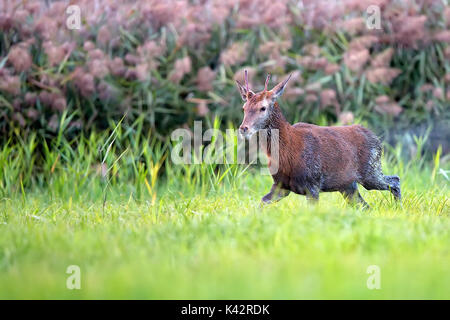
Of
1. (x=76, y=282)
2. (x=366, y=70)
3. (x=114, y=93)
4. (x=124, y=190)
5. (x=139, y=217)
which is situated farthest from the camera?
(x=366, y=70)

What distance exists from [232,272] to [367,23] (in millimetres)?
6594

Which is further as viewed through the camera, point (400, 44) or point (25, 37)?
point (400, 44)

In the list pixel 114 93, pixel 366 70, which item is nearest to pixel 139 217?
pixel 114 93

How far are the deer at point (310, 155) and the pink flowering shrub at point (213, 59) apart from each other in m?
2.34

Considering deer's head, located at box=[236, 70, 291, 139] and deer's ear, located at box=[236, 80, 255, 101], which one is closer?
deer's head, located at box=[236, 70, 291, 139]

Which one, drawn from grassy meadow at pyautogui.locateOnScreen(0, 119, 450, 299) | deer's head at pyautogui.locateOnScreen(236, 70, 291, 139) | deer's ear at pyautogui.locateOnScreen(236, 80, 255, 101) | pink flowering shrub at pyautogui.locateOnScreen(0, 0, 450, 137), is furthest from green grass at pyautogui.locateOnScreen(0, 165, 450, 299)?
pink flowering shrub at pyautogui.locateOnScreen(0, 0, 450, 137)

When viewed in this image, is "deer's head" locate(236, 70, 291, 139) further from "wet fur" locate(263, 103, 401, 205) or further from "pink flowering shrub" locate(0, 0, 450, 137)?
"pink flowering shrub" locate(0, 0, 450, 137)

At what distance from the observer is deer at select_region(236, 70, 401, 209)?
5.33 m

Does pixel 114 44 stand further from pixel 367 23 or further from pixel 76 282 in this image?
pixel 76 282

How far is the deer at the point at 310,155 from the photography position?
5.33 metres

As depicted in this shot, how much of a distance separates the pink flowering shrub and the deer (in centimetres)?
234

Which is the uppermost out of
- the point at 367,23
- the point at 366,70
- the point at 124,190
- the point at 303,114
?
the point at 367,23

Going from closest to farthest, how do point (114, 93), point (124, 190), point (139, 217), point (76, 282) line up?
point (76, 282) → point (139, 217) → point (124, 190) → point (114, 93)

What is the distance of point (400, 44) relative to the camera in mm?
9594
